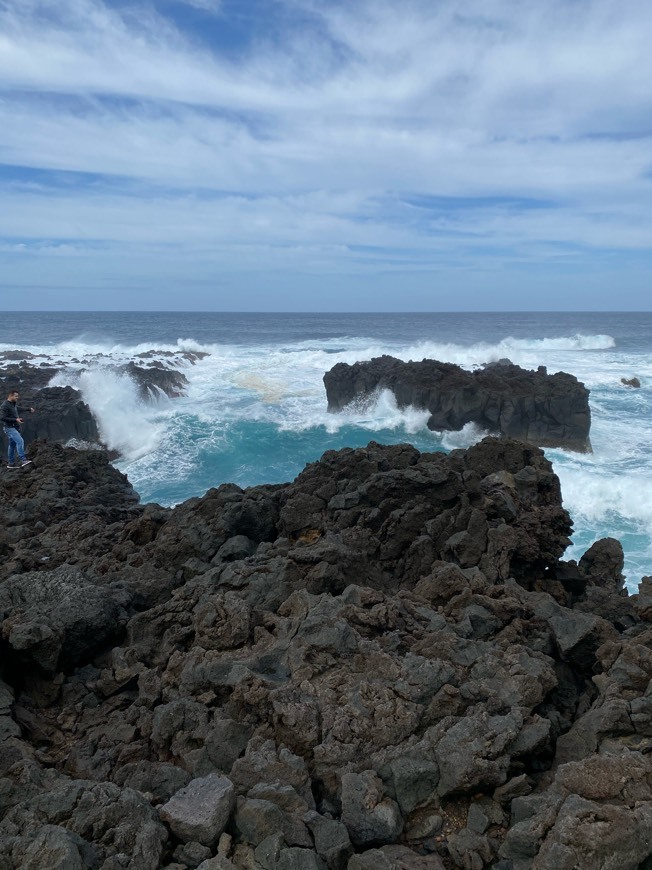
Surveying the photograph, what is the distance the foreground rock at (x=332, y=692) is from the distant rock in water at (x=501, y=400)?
1622 centimetres

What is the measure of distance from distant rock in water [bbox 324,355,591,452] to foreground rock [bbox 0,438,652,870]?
16.2m

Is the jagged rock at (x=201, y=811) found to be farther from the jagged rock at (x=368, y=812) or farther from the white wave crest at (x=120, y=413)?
the white wave crest at (x=120, y=413)

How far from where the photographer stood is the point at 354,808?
383 cm

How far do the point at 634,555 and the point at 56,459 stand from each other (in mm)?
11386

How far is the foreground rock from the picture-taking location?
359 cm

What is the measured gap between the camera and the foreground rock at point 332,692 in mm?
→ 3586

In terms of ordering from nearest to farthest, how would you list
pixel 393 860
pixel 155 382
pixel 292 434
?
1. pixel 393 860
2. pixel 292 434
3. pixel 155 382

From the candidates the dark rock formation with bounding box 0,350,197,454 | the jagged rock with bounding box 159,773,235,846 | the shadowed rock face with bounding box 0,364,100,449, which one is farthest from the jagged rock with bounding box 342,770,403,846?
the shadowed rock face with bounding box 0,364,100,449

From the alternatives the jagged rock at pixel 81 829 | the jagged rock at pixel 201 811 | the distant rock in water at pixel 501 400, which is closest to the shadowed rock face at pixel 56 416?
the distant rock in water at pixel 501 400

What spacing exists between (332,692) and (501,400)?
21698 millimetres

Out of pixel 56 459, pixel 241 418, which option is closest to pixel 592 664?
pixel 56 459

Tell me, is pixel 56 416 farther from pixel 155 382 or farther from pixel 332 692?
pixel 332 692

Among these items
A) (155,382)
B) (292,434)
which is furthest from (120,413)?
(155,382)

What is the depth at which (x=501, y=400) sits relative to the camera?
2519 cm
